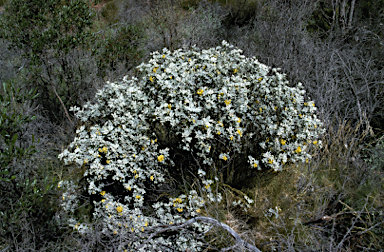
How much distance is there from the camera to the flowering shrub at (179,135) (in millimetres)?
2615

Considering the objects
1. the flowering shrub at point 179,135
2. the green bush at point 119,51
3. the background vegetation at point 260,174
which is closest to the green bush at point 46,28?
the background vegetation at point 260,174

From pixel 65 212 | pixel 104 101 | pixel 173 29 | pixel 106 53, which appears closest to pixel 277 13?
pixel 173 29

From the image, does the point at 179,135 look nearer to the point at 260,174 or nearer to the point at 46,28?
the point at 260,174

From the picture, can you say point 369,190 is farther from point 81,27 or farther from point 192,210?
point 81,27

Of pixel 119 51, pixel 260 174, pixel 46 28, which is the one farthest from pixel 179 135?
pixel 119 51

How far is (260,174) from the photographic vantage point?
121 inches

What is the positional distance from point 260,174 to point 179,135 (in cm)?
99

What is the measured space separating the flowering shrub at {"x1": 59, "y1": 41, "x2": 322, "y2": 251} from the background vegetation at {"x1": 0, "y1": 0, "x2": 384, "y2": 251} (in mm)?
Result: 318

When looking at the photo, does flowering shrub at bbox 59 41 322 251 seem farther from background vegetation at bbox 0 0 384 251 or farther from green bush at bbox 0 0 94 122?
green bush at bbox 0 0 94 122

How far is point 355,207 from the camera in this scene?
121 inches

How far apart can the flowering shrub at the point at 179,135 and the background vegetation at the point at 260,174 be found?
0.32 metres

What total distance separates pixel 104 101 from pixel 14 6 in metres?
2.36

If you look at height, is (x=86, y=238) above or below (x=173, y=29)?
below

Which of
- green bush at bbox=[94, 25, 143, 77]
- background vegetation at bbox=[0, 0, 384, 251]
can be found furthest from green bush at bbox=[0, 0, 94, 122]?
green bush at bbox=[94, 25, 143, 77]
